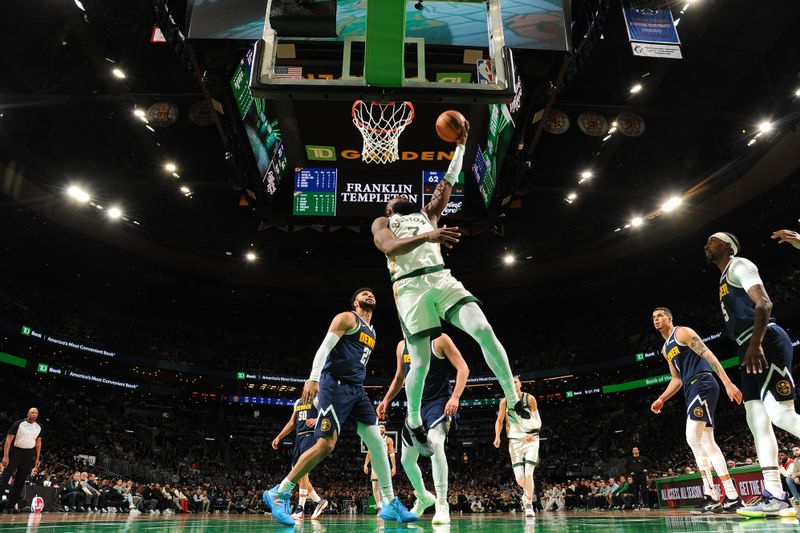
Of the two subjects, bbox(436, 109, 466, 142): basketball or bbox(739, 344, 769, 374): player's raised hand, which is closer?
bbox(739, 344, 769, 374): player's raised hand

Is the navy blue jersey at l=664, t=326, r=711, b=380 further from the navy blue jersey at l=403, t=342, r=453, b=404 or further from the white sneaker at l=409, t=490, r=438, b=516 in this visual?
the white sneaker at l=409, t=490, r=438, b=516

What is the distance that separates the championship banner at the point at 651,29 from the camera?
997 centimetres

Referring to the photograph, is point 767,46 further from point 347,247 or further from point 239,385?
point 239,385

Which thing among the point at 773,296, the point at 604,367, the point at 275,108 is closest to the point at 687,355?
the point at 275,108

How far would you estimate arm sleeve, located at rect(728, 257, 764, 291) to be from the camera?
→ 4812 millimetres

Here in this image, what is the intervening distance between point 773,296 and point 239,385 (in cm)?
2820

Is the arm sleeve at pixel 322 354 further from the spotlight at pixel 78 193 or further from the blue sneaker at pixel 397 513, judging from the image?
the spotlight at pixel 78 193

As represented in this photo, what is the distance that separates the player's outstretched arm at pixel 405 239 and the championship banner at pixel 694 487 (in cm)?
801

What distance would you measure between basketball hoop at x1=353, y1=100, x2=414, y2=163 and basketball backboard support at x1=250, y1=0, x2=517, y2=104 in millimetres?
5115

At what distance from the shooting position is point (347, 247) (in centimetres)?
2647

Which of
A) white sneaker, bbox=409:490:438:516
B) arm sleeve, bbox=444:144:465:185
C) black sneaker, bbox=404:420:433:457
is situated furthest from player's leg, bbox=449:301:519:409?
white sneaker, bbox=409:490:438:516

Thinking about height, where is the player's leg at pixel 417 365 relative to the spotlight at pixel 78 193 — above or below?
below

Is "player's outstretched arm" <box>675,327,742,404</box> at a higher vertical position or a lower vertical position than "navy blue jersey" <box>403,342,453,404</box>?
higher

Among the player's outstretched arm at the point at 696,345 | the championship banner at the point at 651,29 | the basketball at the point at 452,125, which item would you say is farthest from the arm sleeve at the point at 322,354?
the championship banner at the point at 651,29
